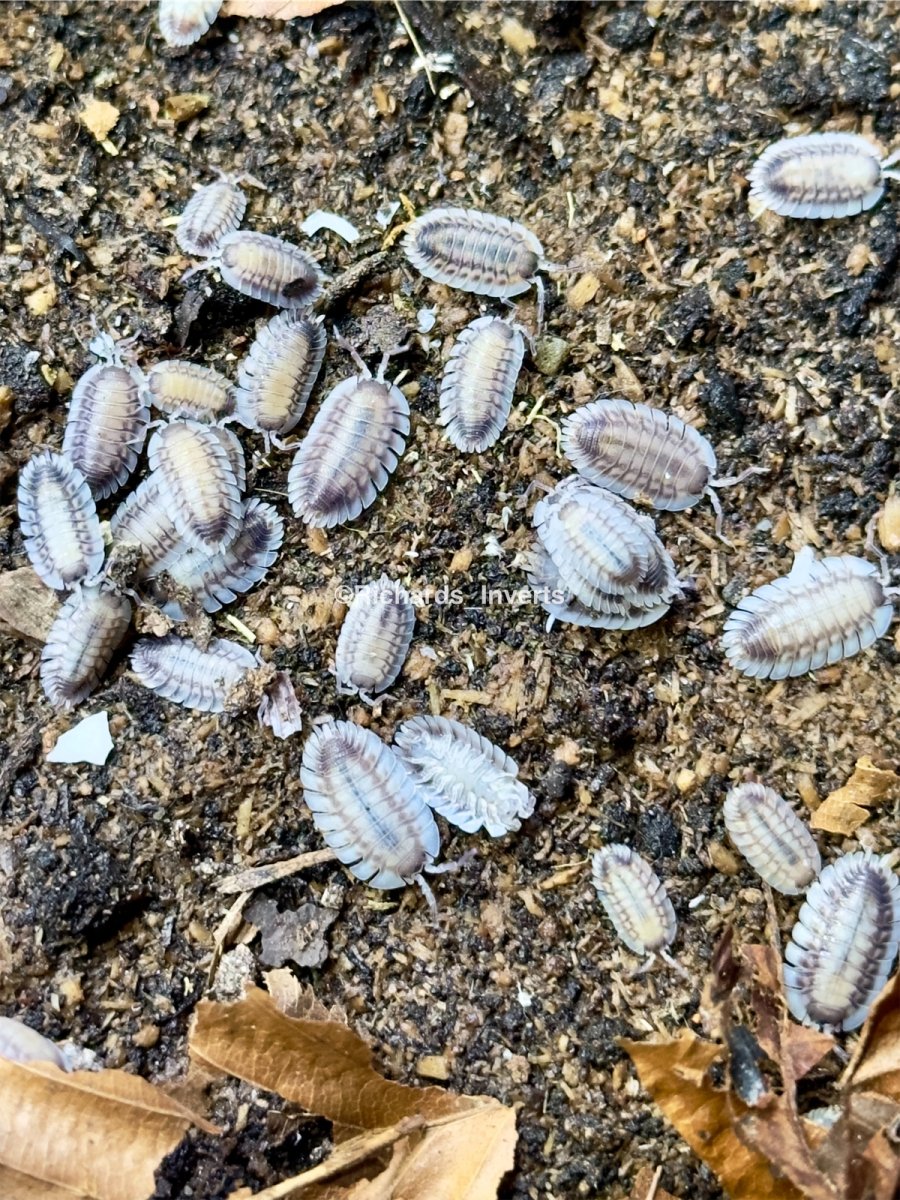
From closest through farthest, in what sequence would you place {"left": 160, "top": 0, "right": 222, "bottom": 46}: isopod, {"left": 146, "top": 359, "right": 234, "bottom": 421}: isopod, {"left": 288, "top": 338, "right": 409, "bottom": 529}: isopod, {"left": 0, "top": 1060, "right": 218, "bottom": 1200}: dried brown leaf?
1. {"left": 0, "top": 1060, "right": 218, "bottom": 1200}: dried brown leaf
2. {"left": 288, "top": 338, "right": 409, "bottom": 529}: isopod
3. {"left": 146, "top": 359, "right": 234, "bottom": 421}: isopod
4. {"left": 160, "top": 0, "right": 222, "bottom": 46}: isopod

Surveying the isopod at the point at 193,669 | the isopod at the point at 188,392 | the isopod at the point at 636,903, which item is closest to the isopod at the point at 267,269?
the isopod at the point at 188,392

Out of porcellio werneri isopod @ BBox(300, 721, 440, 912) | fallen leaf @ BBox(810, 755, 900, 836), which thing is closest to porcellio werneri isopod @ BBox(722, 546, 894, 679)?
fallen leaf @ BBox(810, 755, 900, 836)

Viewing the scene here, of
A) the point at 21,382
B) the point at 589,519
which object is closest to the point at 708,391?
the point at 589,519

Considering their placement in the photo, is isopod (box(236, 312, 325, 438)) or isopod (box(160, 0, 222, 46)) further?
isopod (box(160, 0, 222, 46))

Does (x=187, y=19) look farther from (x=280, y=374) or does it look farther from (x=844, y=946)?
(x=844, y=946)

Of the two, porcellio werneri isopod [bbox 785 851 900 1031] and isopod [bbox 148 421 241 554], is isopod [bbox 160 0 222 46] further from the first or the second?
porcellio werneri isopod [bbox 785 851 900 1031]

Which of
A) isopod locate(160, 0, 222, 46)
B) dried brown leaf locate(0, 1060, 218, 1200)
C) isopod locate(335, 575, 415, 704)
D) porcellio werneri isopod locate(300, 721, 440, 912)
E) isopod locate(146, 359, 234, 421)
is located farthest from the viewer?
isopod locate(160, 0, 222, 46)

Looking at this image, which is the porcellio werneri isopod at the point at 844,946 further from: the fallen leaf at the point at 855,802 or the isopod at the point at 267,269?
the isopod at the point at 267,269
